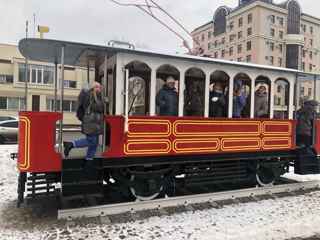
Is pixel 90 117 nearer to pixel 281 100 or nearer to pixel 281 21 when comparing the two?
pixel 281 100

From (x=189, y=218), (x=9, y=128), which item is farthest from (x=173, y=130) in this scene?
(x=9, y=128)

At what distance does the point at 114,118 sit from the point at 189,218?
92.6 inches

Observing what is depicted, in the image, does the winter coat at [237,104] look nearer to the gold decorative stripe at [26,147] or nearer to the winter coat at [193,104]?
the winter coat at [193,104]

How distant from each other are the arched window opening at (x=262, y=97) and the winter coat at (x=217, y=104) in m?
1.02

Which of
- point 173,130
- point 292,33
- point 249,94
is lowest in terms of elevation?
point 173,130

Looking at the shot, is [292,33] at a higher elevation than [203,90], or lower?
higher

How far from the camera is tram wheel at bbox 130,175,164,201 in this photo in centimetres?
670

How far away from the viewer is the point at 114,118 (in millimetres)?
6242

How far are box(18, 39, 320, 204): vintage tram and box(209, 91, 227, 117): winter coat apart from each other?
15 cm

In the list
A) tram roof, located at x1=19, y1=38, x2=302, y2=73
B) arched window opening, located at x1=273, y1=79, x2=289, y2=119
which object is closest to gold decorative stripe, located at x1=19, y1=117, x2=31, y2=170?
tram roof, located at x1=19, y1=38, x2=302, y2=73

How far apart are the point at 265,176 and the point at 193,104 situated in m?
2.90

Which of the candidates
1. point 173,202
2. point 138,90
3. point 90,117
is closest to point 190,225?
point 173,202

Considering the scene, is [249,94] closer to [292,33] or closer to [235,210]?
[235,210]

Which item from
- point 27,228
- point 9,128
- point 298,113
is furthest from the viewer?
point 9,128
